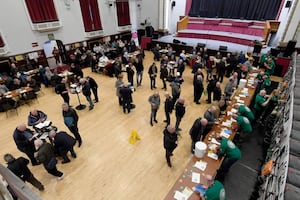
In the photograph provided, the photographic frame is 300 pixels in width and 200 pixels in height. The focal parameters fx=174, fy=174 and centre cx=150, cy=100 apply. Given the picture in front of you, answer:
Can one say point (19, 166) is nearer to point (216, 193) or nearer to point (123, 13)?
point (216, 193)

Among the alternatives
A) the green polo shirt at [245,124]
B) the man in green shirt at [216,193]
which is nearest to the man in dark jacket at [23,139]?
the man in green shirt at [216,193]

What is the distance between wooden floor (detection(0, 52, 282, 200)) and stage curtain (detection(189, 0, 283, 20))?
473 inches

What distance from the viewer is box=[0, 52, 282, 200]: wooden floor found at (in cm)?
413

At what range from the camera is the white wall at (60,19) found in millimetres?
8837

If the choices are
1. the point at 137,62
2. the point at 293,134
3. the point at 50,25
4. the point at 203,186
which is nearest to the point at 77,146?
the point at 203,186

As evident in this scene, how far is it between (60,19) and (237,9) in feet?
48.3

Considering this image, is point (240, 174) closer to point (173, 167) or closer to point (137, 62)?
point (173, 167)

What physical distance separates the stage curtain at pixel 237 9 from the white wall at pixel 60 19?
464 cm

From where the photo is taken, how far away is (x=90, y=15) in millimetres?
12156

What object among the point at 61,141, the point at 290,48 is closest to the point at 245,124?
the point at 61,141

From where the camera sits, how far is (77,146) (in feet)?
17.5

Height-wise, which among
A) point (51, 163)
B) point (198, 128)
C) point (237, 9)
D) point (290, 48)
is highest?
point (237, 9)

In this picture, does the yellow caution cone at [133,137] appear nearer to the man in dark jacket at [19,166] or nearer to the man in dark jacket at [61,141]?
the man in dark jacket at [61,141]

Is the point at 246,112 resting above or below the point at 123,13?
below
